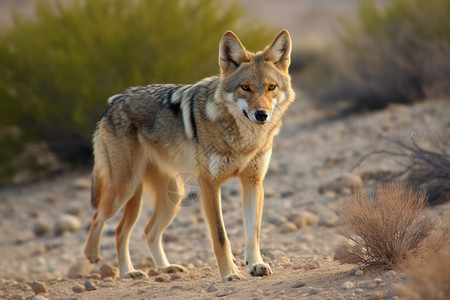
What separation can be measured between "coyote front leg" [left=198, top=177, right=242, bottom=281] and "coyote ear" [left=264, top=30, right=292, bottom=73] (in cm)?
112

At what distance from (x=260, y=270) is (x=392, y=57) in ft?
27.1

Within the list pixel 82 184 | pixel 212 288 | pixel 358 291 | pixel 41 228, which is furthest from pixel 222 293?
pixel 82 184

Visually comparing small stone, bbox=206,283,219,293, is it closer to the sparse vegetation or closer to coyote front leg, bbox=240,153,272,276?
coyote front leg, bbox=240,153,272,276

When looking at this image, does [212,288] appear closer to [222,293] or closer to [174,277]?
[222,293]

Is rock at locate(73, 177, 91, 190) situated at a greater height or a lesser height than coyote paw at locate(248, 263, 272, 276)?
lesser

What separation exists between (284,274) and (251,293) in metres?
0.74

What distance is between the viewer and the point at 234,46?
4.97m

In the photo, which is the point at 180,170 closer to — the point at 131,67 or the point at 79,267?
the point at 79,267

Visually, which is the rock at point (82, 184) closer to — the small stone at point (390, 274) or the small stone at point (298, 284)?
the small stone at point (298, 284)

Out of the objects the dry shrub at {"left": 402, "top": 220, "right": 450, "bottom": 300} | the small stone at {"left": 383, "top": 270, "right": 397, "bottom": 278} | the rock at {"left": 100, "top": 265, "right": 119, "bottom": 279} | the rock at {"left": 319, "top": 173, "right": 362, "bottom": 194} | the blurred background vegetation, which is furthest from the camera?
the blurred background vegetation

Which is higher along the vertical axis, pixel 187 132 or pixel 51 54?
pixel 51 54

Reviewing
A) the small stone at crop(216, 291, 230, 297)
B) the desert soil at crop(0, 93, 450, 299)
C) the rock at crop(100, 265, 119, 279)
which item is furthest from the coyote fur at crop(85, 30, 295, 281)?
the small stone at crop(216, 291, 230, 297)

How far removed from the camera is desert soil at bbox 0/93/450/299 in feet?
13.9

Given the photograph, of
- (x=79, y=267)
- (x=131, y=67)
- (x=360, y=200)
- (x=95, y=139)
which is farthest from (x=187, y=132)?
(x=131, y=67)
